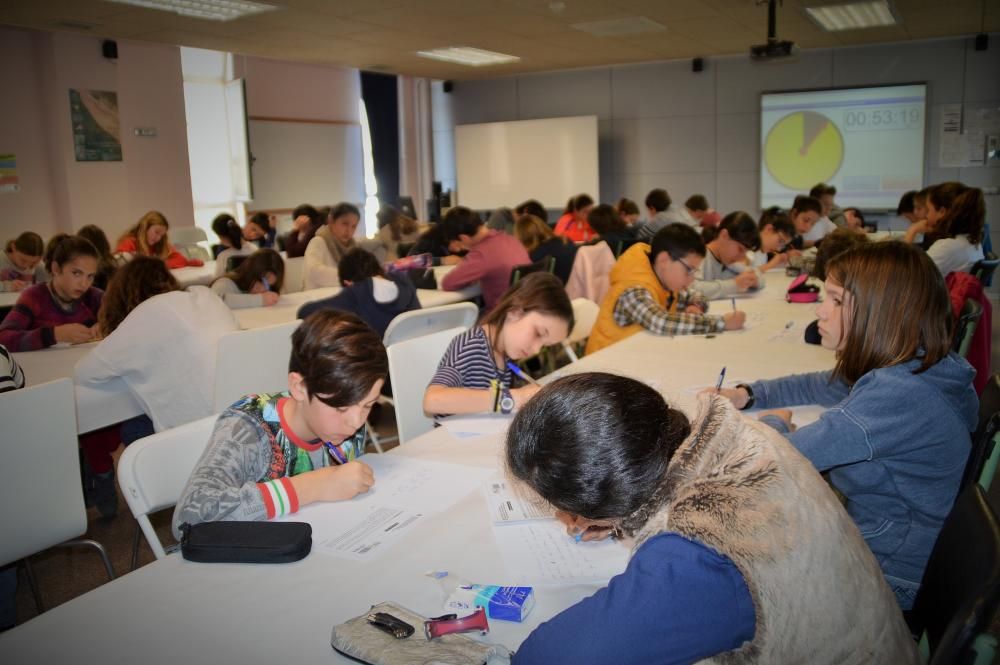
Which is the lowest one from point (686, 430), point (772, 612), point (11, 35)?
point (772, 612)

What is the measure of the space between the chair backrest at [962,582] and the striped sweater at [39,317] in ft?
11.9

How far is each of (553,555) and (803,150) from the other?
31.0 feet

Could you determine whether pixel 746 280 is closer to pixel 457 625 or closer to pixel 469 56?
pixel 457 625

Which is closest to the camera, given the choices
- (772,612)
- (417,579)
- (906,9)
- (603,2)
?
(772,612)

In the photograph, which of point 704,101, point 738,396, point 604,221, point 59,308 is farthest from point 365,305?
point 704,101

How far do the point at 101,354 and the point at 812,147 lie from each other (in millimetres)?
8927

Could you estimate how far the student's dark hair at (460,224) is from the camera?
5.54 meters

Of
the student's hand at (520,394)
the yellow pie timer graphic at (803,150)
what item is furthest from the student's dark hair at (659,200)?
the student's hand at (520,394)

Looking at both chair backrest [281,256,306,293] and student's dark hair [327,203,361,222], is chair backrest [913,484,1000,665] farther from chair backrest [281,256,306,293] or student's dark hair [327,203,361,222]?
student's dark hair [327,203,361,222]

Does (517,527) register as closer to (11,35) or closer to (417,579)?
(417,579)

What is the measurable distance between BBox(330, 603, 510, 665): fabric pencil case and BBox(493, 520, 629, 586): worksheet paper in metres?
0.25

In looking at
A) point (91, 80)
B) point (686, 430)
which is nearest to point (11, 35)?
point (91, 80)

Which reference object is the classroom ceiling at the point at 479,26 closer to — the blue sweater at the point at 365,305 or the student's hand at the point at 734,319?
the blue sweater at the point at 365,305

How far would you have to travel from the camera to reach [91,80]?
788 cm
